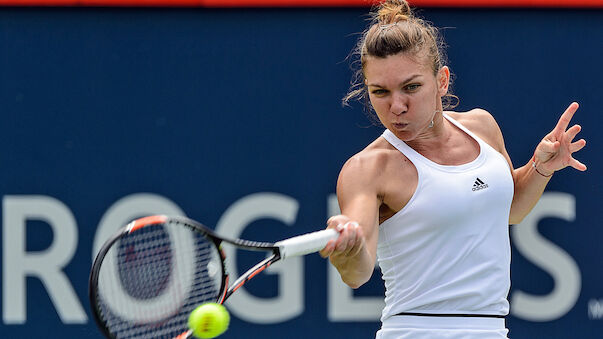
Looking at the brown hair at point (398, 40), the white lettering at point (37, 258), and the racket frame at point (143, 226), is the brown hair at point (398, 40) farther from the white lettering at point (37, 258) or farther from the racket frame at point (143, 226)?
the white lettering at point (37, 258)

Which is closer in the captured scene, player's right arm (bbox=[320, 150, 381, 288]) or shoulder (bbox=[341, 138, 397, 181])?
player's right arm (bbox=[320, 150, 381, 288])

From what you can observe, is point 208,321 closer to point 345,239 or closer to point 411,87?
point 345,239

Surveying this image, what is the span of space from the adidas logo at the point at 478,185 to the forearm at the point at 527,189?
0.30 m

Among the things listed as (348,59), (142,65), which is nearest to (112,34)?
(142,65)

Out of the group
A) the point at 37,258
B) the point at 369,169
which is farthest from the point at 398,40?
the point at 37,258

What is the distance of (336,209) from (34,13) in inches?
58.3

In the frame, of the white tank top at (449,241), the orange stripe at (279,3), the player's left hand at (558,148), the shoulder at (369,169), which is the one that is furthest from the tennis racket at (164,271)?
the orange stripe at (279,3)

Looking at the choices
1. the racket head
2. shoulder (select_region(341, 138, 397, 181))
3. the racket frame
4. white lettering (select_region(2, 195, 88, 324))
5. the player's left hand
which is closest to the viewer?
the racket frame

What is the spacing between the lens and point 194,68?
13.4 ft

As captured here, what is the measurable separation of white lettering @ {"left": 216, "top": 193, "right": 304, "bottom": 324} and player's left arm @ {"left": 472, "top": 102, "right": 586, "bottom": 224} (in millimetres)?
1392

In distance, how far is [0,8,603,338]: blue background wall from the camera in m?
4.06

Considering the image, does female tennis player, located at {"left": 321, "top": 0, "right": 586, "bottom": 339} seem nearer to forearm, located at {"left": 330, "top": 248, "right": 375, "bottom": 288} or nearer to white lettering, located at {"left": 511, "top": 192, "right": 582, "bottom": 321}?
forearm, located at {"left": 330, "top": 248, "right": 375, "bottom": 288}

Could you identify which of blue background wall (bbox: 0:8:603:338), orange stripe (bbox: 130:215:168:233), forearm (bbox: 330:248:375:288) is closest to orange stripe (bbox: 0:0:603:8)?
blue background wall (bbox: 0:8:603:338)

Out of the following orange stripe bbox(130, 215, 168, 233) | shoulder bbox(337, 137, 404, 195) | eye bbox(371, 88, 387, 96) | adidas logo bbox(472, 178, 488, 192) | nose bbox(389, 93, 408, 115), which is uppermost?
eye bbox(371, 88, 387, 96)
